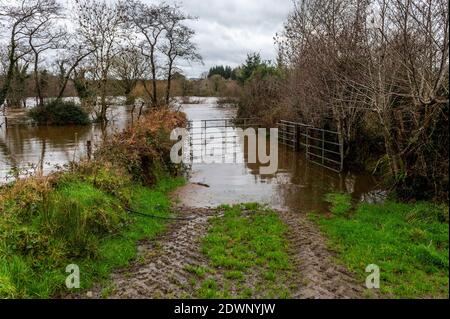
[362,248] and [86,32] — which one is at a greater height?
[86,32]

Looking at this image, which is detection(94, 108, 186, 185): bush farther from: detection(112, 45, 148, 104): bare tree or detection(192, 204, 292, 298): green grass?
detection(112, 45, 148, 104): bare tree

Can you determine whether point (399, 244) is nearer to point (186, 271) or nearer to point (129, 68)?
point (186, 271)

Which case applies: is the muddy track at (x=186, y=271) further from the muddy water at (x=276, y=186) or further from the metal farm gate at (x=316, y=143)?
the metal farm gate at (x=316, y=143)

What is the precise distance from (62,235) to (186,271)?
1765 mm

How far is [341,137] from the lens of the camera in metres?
11.2

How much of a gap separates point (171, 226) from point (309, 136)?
7.96 meters

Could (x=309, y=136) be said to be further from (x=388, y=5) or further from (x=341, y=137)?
(x=388, y=5)

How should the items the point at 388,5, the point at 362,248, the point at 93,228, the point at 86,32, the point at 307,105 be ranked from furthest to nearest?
the point at 86,32 < the point at 307,105 < the point at 388,5 < the point at 93,228 < the point at 362,248

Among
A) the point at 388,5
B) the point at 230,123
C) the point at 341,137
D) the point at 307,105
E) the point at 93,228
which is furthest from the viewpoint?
the point at 230,123

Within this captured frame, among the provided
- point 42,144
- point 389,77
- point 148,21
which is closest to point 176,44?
point 148,21

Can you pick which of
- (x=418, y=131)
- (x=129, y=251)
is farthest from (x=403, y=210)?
(x=129, y=251)

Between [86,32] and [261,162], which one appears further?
[86,32]

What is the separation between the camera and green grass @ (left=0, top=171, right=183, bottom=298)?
13.9 ft

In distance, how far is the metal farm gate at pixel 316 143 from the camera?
11910mm
